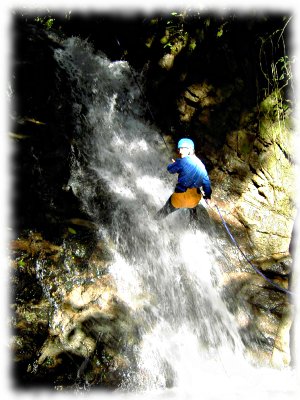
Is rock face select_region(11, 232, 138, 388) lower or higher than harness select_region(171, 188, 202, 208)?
lower

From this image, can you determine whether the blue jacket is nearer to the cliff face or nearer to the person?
the person

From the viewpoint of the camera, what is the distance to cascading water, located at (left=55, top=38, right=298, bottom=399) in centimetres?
439

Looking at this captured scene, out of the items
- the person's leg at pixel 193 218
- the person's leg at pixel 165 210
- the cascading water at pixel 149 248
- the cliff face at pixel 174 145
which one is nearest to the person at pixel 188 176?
the person's leg at pixel 165 210

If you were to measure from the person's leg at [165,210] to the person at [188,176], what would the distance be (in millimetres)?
272

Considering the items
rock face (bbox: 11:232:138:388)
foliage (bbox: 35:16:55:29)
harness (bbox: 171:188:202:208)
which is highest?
foliage (bbox: 35:16:55:29)

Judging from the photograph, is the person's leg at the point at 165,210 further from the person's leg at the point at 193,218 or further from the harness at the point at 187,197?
the person's leg at the point at 193,218

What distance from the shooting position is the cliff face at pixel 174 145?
4070mm

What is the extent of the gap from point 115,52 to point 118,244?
596cm

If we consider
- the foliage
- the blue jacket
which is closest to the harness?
the blue jacket

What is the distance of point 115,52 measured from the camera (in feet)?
28.1

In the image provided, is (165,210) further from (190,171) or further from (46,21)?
(46,21)

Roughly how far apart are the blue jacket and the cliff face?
1.77 metres

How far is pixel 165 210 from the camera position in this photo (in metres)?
5.66

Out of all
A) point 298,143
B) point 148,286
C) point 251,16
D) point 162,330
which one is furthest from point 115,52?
point 162,330
